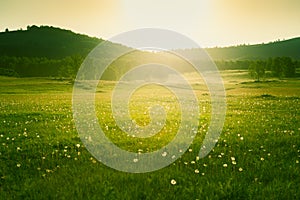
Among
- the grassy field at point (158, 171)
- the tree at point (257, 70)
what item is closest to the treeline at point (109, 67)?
the tree at point (257, 70)

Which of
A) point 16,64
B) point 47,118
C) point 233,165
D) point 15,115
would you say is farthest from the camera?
point 16,64

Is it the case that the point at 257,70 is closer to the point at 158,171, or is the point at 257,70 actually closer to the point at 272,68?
the point at 272,68

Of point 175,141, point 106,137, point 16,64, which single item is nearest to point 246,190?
point 175,141

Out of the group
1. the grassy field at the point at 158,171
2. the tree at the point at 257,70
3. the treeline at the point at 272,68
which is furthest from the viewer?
the treeline at the point at 272,68

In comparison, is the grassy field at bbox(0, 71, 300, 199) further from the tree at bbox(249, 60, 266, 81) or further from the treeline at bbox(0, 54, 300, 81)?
the tree at bbox(249, 60, 266, 81)

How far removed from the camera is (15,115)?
1703 centimetres

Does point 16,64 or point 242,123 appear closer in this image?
point 242,123

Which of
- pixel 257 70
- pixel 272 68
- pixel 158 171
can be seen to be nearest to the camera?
pixel 158 171

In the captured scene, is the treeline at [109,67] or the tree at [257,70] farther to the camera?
the treeline at [109,67]

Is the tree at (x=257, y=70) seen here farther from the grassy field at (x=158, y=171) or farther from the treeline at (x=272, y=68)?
the grassy field at (x=158, y=171)

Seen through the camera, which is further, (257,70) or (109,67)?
(109,67)

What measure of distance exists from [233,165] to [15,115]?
42.2 ft

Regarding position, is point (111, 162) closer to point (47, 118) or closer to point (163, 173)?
point (163, 173)

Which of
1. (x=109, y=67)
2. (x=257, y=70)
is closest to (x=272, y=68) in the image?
(x=257, y=70)
